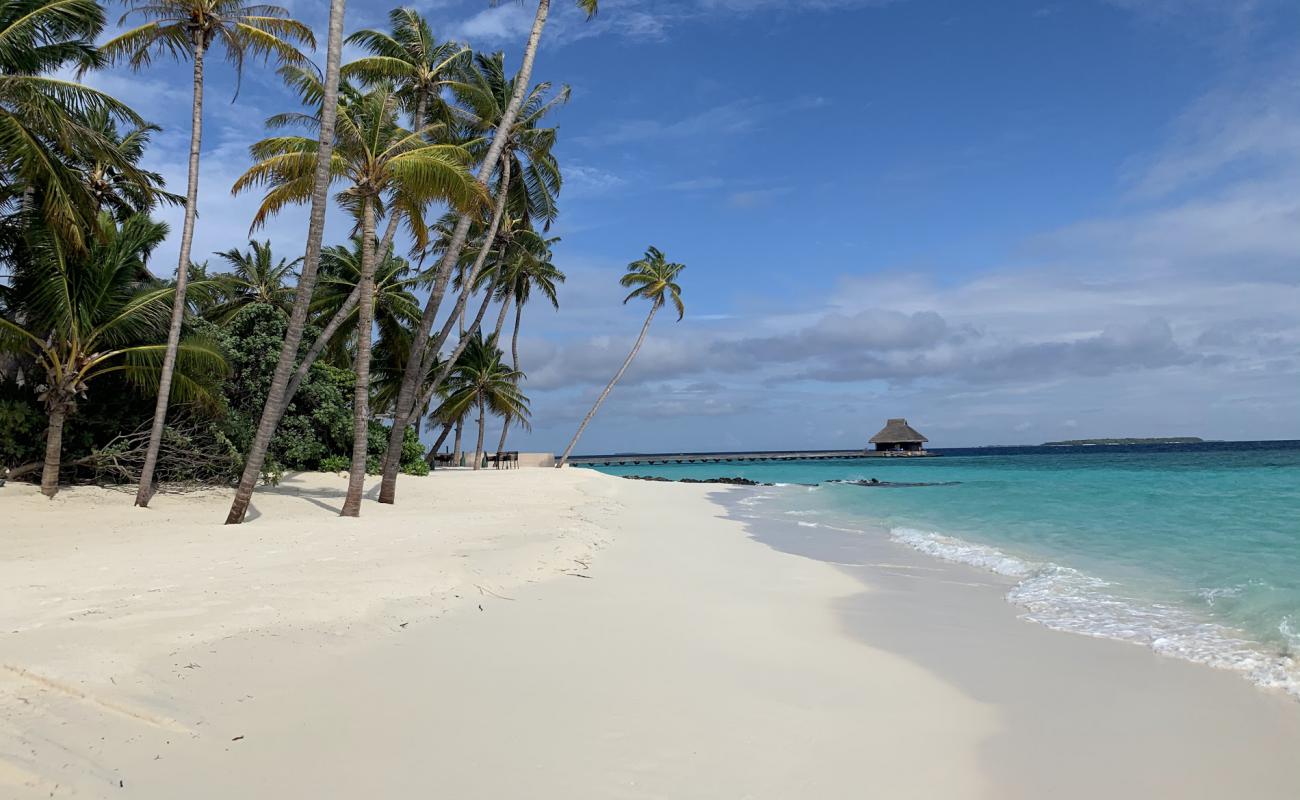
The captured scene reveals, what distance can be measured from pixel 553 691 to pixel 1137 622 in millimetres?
5698

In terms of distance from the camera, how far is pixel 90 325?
39.2ft

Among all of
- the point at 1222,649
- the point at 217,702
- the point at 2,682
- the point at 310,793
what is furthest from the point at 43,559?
the point at 1222,649

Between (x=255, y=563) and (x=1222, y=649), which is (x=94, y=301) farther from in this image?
(x=1222, y=649)

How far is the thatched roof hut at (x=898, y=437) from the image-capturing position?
8044cm

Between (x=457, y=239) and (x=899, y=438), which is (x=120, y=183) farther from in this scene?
(x=899, y=438)

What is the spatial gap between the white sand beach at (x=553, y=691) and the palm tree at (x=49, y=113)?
221 inches

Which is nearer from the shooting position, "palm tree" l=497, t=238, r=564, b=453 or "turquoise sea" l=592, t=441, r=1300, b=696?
"turquoise sea" l=592, t=441, r=1300, b=696

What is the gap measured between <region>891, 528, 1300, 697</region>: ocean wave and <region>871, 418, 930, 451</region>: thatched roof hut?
7480 centimetres

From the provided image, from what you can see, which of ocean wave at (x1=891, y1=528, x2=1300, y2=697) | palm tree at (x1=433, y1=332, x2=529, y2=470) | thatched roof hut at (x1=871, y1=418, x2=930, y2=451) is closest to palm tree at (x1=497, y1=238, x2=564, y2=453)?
palm tree at (x1=433, y1=332, x2=529, y2=470)

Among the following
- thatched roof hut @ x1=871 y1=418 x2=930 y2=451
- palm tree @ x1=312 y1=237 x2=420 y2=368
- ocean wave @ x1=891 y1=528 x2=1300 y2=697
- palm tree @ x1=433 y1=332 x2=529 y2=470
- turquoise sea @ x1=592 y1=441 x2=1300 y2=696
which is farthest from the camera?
thatched roof hut @ x1=871 y1=418 x2=930 y2=451

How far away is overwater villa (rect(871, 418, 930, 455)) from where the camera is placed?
264 ft

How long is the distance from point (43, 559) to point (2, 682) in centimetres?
481

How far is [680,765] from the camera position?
10.7 feet

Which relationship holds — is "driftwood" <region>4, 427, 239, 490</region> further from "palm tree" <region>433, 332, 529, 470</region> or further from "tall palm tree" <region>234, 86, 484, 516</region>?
"palm tree" <region>433, 332, 529, 470</region>
